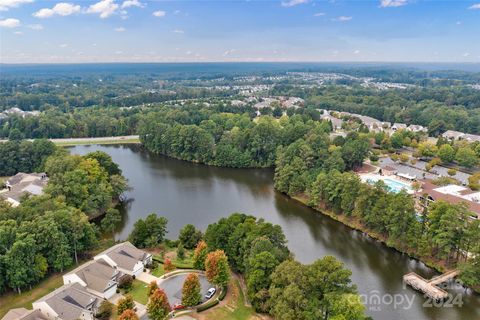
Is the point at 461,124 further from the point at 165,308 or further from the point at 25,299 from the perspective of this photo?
the point at 25,299

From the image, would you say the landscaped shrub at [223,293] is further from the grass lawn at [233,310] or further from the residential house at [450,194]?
the residential house at [450,194]

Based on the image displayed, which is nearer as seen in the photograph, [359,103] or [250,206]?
[250,206]

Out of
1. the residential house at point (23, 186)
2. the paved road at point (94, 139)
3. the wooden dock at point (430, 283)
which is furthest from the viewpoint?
the paved road at point (94, 139)

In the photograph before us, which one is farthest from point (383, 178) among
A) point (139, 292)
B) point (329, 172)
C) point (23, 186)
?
point (23, 186)

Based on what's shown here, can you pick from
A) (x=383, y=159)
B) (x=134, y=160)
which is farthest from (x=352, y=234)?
(x=134, y=160)

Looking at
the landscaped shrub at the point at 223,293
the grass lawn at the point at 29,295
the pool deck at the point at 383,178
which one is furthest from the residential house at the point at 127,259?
the pool deck at the point at 383,178

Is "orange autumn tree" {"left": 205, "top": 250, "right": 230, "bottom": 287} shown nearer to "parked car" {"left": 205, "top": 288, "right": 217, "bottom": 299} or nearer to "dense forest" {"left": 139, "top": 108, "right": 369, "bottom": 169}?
"parked car" {"left": 205, "top": 288, "right": 217, "bottom": 299}
